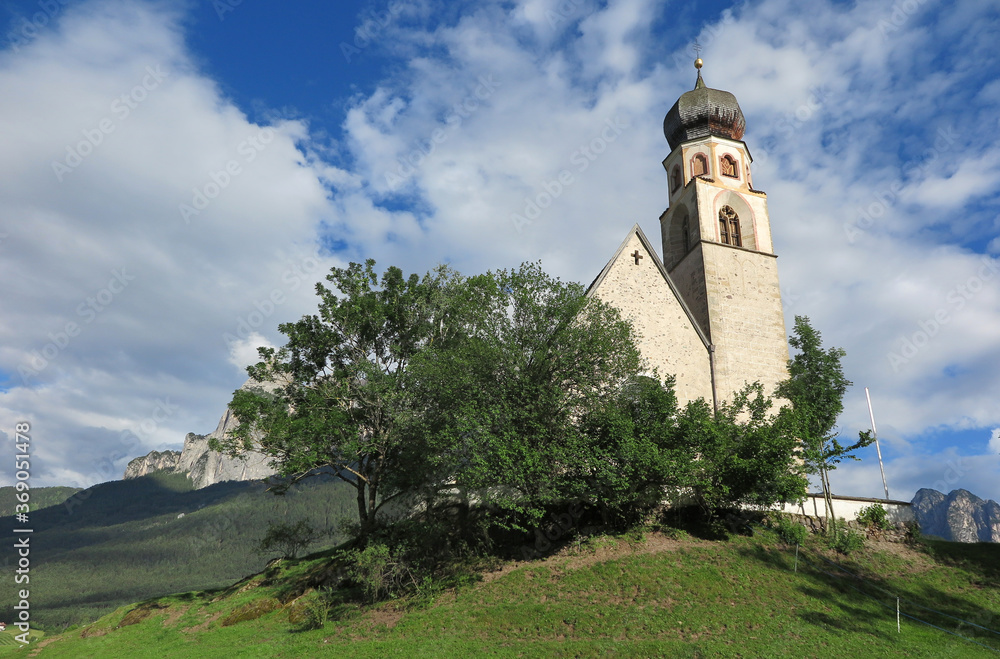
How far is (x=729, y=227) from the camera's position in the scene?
1283 inches

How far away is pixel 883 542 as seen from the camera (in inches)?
912

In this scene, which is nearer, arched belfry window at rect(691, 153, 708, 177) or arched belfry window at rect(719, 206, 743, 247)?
arched belfry window at rect(719, 206, 743, 247)

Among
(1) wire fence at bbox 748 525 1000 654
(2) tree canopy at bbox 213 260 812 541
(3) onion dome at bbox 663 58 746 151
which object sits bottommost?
(1) wire fence at bbox 748 525 1000 654

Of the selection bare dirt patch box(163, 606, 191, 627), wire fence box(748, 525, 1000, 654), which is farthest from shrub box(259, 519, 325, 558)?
wire fence box(748, 525, 1000, 654)

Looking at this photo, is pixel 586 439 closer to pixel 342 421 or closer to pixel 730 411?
pixel 730 411

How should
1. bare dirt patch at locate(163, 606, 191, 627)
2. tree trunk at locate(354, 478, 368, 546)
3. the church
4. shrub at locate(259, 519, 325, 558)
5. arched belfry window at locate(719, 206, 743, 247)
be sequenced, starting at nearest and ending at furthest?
bare dirt patch at locate(163, 606, 191, 627)
tree trunk at locate(354, 478, 368, 546)
shrub at locate(259, 519, 325, 558)
the church
arched belfry window at locate(719, 206, 743, 247)

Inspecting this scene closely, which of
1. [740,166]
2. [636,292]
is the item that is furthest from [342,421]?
[740,166]

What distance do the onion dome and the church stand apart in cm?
5

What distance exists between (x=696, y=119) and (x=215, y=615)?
32.1 metres

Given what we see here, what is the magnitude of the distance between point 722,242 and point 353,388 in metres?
19.9

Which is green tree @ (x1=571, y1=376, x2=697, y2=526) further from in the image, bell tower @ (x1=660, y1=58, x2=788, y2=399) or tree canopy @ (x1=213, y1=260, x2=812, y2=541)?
bell tower @ (x1=660, y1=58, x2=788, y2=399)

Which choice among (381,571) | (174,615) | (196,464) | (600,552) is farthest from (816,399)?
(196,464)

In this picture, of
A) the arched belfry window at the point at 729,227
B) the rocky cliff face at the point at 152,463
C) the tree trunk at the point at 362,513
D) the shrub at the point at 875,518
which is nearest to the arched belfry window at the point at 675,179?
the arched belfry window at the point at 729,227

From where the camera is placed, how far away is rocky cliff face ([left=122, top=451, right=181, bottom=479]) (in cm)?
16112
